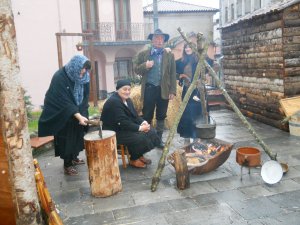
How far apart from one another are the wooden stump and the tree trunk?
1435mm

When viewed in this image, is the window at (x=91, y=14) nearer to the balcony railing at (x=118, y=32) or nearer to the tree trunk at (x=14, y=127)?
the balcony railing at (x=118, y=32)

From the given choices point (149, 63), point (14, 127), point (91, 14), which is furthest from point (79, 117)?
point (91, 14)

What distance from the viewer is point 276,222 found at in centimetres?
390

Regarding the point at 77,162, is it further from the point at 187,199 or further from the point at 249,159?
the point at 249,159

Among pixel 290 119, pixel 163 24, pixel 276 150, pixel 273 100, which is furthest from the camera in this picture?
pixel 163 24

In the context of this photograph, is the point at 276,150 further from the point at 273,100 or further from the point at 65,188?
the point at 65,188

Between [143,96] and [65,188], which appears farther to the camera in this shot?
[143,96]

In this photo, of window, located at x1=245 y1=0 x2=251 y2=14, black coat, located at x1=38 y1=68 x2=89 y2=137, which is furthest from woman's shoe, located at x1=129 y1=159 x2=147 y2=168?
window, located at x1=245 y1=0 x2=251 y2=14

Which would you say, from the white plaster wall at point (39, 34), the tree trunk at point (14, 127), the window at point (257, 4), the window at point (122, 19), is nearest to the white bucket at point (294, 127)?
the tree trunk at point (14, 127)

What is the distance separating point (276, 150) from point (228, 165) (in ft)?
4.73

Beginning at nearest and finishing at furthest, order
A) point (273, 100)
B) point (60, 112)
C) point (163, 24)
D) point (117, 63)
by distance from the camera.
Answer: point (60, 112) < point (273, 100) < point (117, 63) < point (163, 24)

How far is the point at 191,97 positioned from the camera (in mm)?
7316

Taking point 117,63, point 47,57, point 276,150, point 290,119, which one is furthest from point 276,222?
point 117,63

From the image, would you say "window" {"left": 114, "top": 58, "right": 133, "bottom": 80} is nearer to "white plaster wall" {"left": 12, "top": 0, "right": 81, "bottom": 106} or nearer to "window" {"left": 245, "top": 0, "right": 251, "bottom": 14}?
"white plaster wall" {"left": 12, "top": 0, "right": 81, "bottom": 106}
